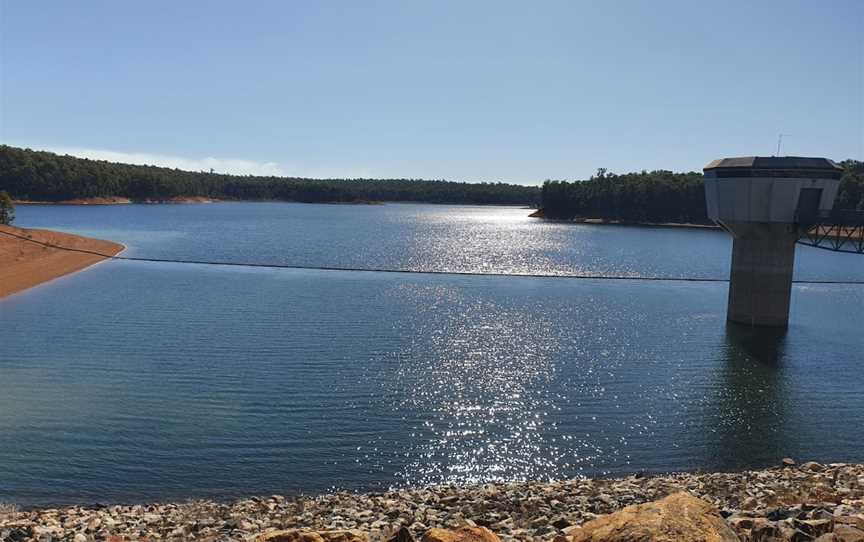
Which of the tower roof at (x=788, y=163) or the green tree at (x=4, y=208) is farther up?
the tower roof at (x=788, y=163)

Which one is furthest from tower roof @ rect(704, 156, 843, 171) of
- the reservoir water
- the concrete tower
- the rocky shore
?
the rocky shore

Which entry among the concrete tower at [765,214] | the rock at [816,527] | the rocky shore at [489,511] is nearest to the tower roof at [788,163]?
the concrete tower at [765,214]

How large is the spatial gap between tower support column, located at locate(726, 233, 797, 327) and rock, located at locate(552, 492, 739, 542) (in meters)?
41.6

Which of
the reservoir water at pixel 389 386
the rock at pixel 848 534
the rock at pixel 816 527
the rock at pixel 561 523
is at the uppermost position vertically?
the rock at pixel 848 534

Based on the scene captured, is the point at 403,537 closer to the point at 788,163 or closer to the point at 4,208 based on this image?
the point at 788,163

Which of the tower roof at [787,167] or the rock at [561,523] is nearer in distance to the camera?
the rock at [561,523]

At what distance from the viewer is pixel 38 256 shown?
7488 cm

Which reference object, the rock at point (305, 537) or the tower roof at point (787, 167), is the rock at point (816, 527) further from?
the tower roof at point (787, 167)

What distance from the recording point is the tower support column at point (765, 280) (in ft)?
156

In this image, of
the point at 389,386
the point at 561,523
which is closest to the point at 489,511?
the point at 561,523

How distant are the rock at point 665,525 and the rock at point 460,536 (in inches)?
59.1

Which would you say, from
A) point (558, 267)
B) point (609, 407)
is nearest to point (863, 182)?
point (558, 267)

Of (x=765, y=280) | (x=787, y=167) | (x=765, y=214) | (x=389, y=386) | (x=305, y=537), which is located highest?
(x=787, y=167)

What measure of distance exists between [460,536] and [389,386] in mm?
19346
